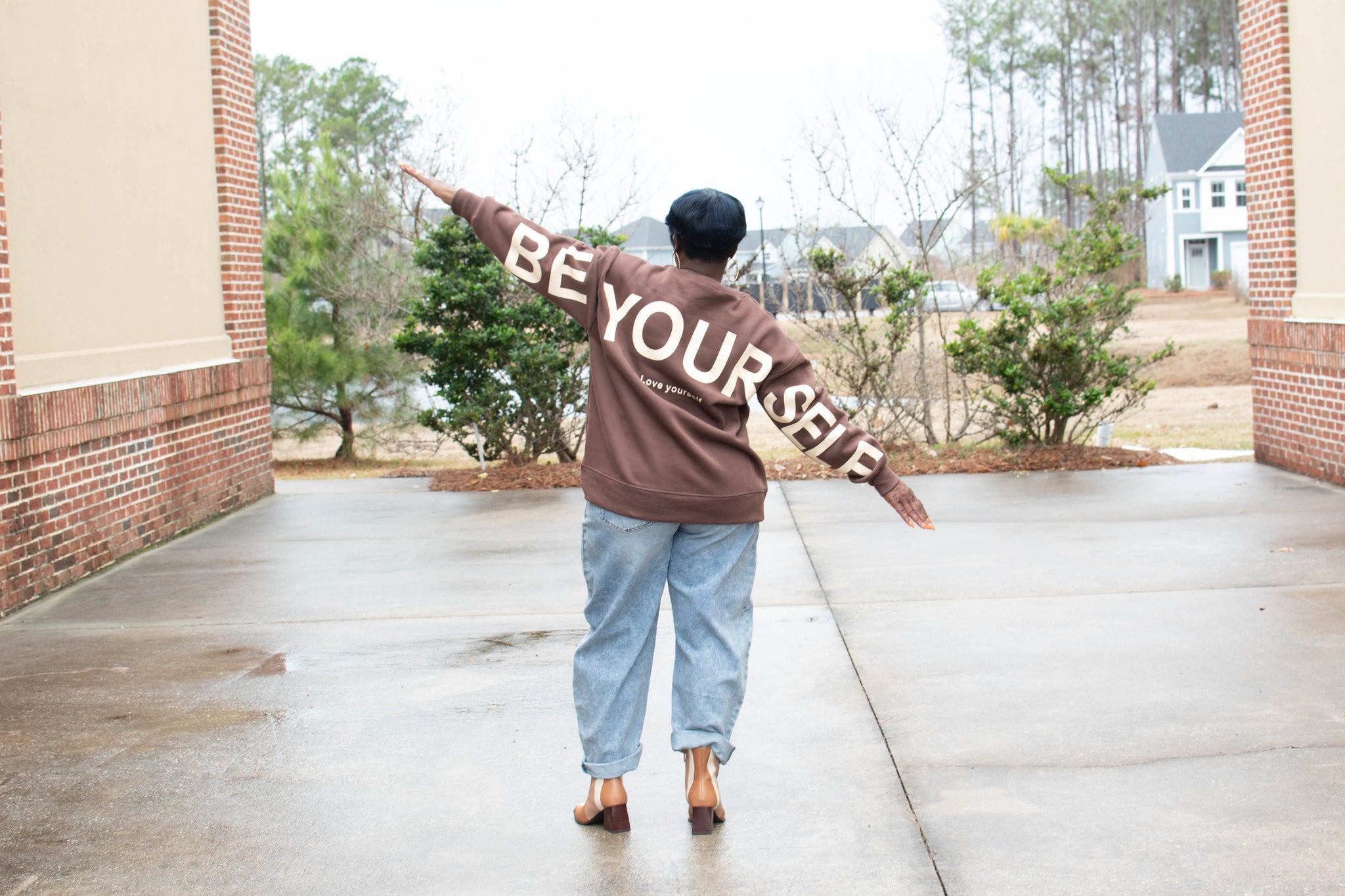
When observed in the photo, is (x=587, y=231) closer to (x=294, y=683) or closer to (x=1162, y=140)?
(x=294, y=683)

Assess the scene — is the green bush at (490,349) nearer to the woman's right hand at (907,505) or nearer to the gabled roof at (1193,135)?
the woman's right hand at (907,505)

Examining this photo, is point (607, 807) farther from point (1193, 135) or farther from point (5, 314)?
point (1193, 135)

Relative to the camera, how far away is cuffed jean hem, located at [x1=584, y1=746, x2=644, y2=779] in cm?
354

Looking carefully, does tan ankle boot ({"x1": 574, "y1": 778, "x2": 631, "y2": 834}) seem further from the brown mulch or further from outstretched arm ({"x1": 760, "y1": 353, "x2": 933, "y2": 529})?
the brown mulch

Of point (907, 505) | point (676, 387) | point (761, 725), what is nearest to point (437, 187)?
point (676, 387)

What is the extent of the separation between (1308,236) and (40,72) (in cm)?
819

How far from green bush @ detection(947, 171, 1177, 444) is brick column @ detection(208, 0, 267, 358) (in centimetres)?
578

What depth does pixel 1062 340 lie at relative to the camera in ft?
34.6

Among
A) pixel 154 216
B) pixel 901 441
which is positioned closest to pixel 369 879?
pixel 154 216

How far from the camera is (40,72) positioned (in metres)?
6.82

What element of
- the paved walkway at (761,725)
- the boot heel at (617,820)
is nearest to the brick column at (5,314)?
the paved walkway at (761,725)

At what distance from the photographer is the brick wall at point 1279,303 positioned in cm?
884

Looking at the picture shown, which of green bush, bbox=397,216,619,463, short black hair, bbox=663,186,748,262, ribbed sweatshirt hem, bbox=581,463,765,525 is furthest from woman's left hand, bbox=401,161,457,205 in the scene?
green bush, bbox=397,216,619,463

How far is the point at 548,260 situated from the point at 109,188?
509cm
